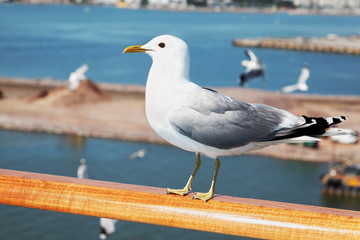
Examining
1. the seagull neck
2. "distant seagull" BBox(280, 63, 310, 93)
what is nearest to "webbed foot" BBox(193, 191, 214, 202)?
the seagull neck

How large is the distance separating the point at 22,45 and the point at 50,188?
294 ft

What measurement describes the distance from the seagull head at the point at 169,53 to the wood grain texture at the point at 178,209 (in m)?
0.64

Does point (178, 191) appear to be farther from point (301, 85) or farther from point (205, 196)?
point (301, 85)

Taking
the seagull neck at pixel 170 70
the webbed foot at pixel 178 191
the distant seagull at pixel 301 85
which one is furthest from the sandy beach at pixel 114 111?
the seagull neck at pixel 170 70

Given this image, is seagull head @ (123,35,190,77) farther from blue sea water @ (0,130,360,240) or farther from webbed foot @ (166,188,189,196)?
blue sea water @ (0,130,360,240)

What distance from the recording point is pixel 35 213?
22.2 metres

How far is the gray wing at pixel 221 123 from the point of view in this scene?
8.01 ft

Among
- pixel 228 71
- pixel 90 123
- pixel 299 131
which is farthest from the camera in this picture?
pixel 228 71

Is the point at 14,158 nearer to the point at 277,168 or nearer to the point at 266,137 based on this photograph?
the point at 277,168

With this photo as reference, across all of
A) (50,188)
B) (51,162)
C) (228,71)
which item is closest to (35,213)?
(51,162)

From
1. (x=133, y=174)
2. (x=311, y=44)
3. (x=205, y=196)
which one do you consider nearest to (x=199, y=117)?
(x=205, y=196)

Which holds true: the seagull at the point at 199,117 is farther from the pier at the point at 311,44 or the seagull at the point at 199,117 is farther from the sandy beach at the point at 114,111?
the pier at the point at 311,44

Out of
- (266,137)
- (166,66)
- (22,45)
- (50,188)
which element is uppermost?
(166,66)

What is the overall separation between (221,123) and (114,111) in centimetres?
3497
